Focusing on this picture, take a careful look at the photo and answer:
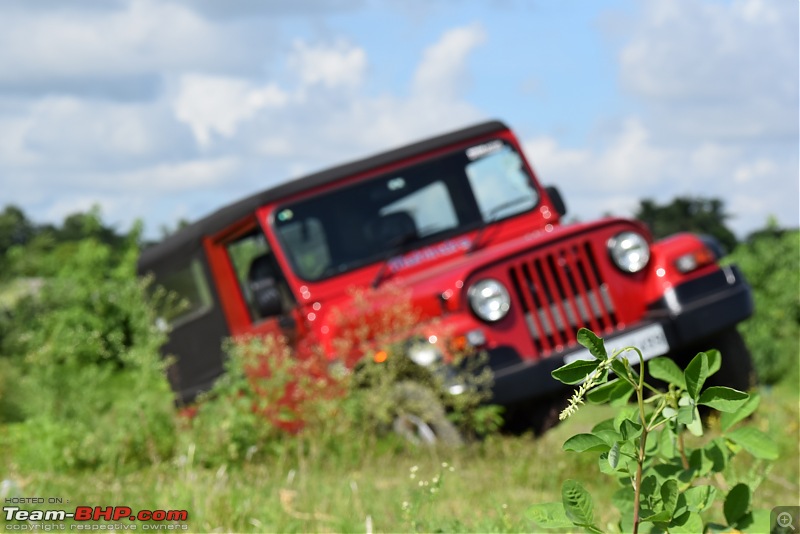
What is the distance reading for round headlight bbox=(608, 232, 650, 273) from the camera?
7.06 m

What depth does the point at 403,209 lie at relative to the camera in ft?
25.2

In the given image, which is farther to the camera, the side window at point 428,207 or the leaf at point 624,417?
the side window at point 428,207

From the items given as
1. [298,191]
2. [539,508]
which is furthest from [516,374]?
[539,508]

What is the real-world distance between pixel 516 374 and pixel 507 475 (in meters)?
1.00

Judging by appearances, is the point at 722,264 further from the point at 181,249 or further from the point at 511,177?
the point at 181,249

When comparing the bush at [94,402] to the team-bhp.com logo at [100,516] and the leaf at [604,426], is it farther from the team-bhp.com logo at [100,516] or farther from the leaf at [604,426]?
the leaf at [604,426]

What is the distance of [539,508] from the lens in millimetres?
2156

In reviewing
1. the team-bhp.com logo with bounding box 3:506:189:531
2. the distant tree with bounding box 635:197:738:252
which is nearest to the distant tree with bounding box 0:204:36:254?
the distant tree with bounding box 635:197:738:252

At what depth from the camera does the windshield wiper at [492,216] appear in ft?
25.3

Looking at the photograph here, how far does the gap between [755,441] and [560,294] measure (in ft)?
14.7

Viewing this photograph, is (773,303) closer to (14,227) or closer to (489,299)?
(489,299)

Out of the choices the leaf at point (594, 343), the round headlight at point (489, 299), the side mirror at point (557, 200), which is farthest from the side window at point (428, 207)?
the leaf at point (594, 343)

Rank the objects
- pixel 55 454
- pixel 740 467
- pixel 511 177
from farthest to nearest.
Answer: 1. pixel 511 177
2. pixel 55 454
3. pixel 740 467

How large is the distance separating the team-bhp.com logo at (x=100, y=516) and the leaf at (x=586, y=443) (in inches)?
88.5
